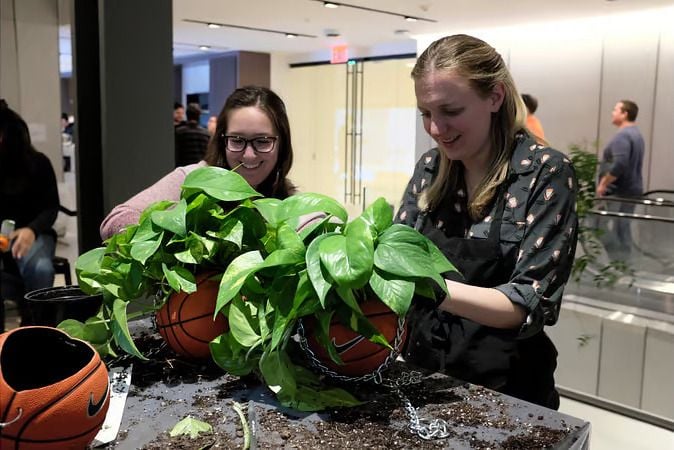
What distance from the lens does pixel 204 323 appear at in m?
1.02

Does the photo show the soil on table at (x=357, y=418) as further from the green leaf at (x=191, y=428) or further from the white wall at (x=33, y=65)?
the white wall at (x=33, y=65)

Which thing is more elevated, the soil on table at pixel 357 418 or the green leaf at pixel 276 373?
the green leaf at pixel 276 373

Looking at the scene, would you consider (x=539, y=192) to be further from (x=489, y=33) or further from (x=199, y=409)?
A: (x=489, y=33)

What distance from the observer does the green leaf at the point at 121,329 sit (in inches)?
39.9

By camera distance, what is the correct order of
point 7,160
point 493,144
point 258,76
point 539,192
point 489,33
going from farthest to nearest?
point 258,76 → point 489,33 → point 7,160 → point 493,144 → point 539,192

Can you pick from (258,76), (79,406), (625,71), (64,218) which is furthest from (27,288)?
(258,76)

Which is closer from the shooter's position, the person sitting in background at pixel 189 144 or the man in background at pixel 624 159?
the man in background at pixel 624 159

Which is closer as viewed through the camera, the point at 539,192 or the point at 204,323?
the point at 204,323

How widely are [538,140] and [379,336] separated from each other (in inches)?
29.8

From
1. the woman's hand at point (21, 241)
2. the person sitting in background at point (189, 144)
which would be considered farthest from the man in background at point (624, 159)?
the woman's hand at point (21, 241)

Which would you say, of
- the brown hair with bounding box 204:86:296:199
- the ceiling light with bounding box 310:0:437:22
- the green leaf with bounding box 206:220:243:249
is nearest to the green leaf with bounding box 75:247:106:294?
the green leaf with bounding box 206:220:243:249

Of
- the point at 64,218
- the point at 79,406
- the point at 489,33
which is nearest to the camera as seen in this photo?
the point at 79,406

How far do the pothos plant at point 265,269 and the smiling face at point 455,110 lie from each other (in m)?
0.45

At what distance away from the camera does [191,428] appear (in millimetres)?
840
